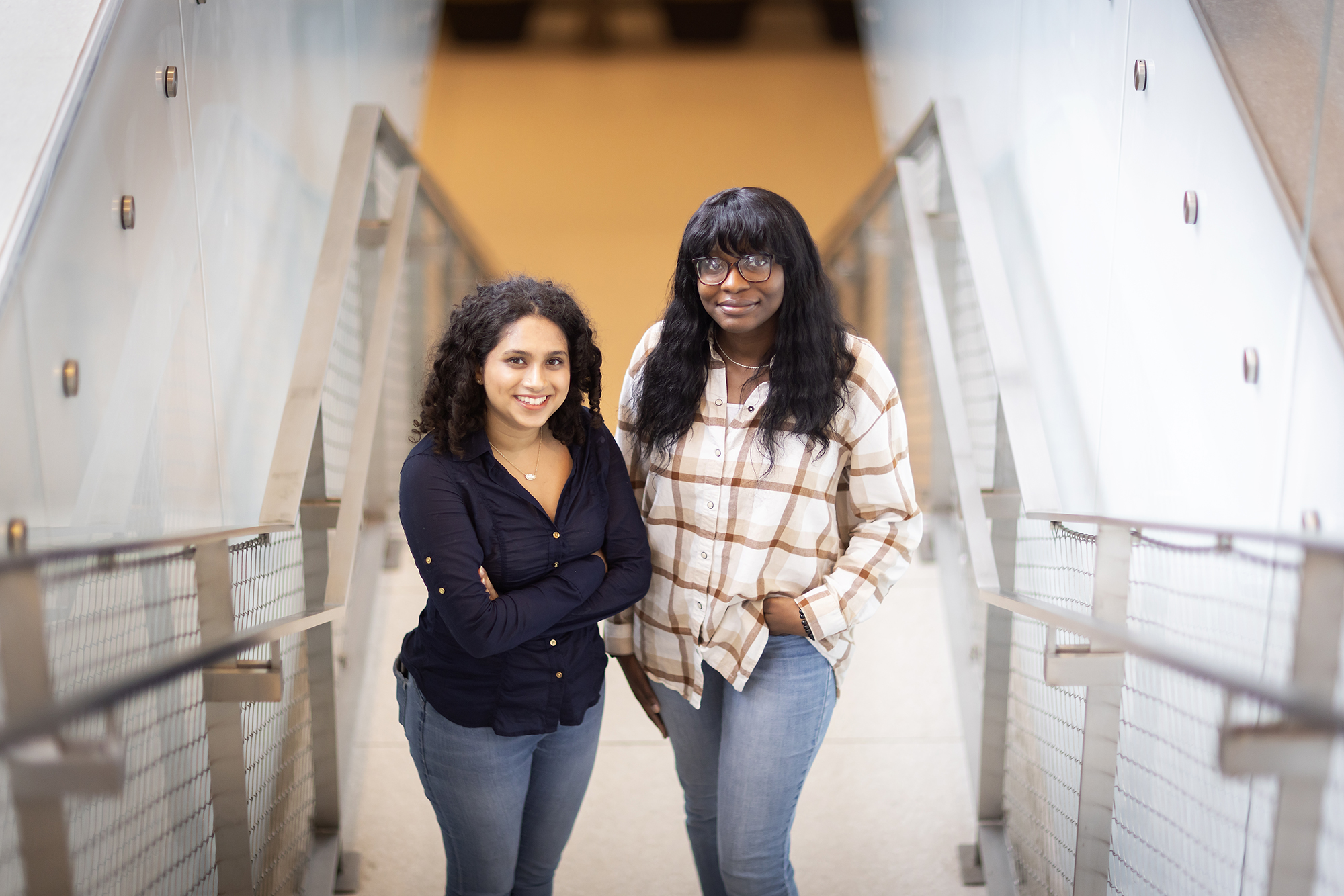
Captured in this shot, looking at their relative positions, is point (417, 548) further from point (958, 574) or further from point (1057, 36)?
point (1057, 36)

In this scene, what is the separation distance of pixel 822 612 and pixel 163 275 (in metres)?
1.36

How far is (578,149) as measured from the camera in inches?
301

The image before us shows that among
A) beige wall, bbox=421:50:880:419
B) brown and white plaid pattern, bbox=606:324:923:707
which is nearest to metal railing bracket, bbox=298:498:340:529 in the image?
brown and white plaid pattern, bbox=606:324:923:707

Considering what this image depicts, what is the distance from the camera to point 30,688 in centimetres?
109

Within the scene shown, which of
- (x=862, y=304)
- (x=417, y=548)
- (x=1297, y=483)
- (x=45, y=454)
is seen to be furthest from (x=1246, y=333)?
(x=862, y=304)

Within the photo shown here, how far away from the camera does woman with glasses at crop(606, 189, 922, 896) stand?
1626mm

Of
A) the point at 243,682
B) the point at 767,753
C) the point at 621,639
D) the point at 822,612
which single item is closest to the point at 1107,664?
the point at 822,612

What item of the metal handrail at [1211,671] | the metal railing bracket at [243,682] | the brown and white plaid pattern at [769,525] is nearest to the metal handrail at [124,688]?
the metal railing bracket at [243,682]

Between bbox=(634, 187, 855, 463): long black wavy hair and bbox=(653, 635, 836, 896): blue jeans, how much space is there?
0.37 meters

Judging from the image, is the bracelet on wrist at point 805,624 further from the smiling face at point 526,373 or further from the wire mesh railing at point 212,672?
the wire mesh railing at point 212,672

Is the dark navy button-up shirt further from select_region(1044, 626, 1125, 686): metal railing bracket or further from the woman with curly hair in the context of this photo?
select_region(1044, 626, 1125, 686): metal railing bracket

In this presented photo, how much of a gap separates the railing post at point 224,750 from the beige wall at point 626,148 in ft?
18.8

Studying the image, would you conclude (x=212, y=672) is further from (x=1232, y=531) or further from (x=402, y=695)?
(x=1232, y=531)

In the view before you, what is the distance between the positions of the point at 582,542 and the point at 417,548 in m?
0.26
